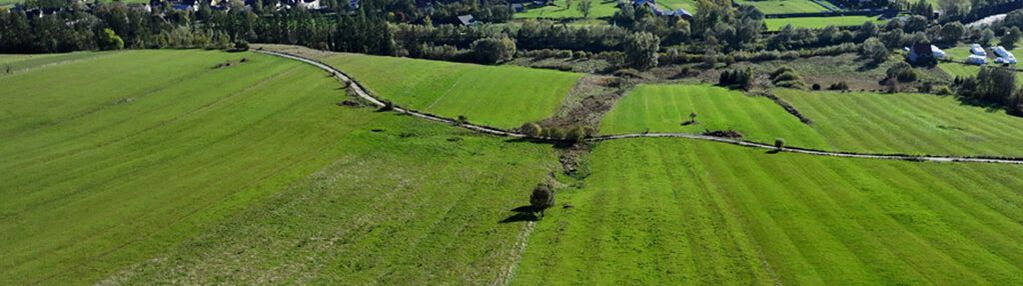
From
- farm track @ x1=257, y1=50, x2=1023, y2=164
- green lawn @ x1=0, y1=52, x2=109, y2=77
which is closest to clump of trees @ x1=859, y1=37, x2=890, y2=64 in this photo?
farm track @ x1=257, y1=50, x2=1023, y2=164

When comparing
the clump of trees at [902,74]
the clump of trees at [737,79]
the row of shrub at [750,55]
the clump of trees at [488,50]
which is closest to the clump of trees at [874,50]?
the row of shrub at [750,55]

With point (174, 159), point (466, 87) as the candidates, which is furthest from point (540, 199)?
point (466, 87)

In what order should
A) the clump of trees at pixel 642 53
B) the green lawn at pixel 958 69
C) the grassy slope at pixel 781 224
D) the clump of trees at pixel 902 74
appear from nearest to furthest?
the grassy slope at pixel 781 224
the clump of trees at pixel 902 74
the green lawn at pixel 958 69
the clump of trees at pixel 642 53

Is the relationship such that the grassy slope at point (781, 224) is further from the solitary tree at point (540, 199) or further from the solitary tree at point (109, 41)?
the solitary tree at point (109, 41)

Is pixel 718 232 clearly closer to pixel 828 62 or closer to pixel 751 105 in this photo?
pixel 751 105


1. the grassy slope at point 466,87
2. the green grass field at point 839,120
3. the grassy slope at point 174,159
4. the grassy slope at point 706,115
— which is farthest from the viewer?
the grassy slope at point 466,87

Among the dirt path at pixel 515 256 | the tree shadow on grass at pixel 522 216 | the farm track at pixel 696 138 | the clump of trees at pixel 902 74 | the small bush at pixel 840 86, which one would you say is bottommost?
the dirt path at pixel 515 256
